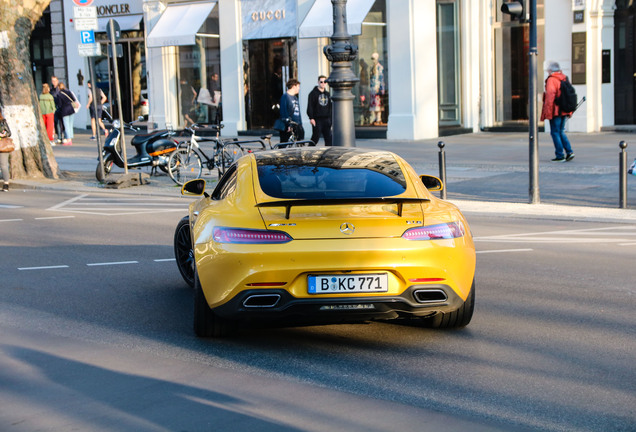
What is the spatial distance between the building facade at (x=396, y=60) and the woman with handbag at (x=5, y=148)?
1071 cm

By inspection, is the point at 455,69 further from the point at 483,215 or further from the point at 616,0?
the point at 483,215

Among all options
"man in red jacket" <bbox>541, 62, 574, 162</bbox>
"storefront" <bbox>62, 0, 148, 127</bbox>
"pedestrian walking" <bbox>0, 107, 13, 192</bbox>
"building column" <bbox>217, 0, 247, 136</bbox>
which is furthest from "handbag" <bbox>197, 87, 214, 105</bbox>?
"man in red jacket" <bbox>541, 62, 574, 162</bbox>

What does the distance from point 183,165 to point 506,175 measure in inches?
232

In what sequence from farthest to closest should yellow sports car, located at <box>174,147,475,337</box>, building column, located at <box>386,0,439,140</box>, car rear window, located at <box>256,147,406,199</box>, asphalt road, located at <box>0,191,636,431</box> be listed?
1. building column, located at <box>386,0,439,140</box>
2. car rear window, located at <box>256,147,406,199</box>
3. yellow sports car, located at <box>174,147,475,337</box>
4. asphalt road, located at <box>0,191,636,431</box>

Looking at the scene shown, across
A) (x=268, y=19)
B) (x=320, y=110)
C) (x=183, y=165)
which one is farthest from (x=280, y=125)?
(x=268, y=19)

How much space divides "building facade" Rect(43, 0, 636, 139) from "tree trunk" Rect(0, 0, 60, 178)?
370 inches

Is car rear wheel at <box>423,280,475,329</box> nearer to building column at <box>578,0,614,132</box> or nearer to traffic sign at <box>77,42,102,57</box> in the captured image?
traffic sign at <box>77,42,102,57</box>

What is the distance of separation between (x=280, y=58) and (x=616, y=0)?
954 cm

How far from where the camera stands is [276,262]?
238 inches

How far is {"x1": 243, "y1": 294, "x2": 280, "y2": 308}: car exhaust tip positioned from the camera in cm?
611

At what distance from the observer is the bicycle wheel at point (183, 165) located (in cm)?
1789

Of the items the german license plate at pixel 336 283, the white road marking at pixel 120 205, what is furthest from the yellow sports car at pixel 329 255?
the white road marking at pixel 120 205

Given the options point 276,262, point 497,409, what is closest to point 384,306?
point 276,262

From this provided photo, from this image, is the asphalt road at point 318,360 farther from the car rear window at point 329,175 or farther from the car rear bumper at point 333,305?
the car rear window at point 329,175
